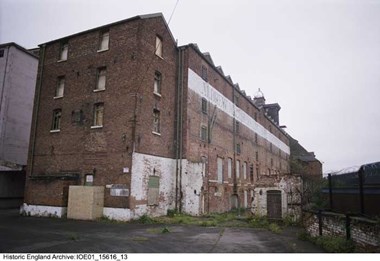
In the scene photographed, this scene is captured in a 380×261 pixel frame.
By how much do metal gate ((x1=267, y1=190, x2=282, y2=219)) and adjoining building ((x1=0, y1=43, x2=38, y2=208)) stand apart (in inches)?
721

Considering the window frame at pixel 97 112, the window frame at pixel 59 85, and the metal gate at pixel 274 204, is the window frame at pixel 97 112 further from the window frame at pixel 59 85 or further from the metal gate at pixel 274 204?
the metal gate at pixel 274 204

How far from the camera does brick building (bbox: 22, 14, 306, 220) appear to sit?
16609 mm

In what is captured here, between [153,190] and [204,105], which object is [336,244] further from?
[204,105]

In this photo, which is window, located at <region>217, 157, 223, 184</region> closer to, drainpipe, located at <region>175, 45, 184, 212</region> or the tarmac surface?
drainpipe, located at <region>175, 45, 184, 212</region>

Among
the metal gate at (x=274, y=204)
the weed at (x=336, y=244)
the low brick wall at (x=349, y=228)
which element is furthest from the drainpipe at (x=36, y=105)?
the weed at (x=336, y=244)

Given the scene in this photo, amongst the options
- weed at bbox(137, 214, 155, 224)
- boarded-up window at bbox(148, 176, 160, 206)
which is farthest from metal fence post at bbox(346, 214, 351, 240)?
boarded-up window at bbox(148, 176, 160, 206)

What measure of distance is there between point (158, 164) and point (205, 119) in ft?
20.5

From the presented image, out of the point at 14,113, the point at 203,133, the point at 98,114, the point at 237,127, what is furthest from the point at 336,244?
the point at 14,113

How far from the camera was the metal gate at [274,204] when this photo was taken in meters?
17.0

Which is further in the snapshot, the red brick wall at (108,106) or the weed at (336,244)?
the red brick wall at (108,106)

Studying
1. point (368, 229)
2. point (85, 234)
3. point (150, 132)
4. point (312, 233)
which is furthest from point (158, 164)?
point (368, 229)

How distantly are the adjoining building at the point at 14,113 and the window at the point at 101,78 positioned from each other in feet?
32.7

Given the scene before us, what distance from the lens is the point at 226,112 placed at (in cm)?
2634

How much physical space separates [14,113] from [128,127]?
1382 cm
